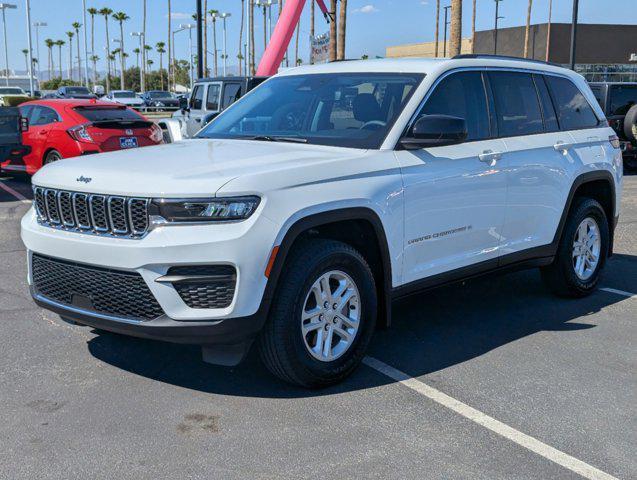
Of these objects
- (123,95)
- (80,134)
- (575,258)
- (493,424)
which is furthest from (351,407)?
(123,95)

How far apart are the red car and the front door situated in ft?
29.5

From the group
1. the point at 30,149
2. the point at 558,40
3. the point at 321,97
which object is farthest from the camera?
the point at 558,40

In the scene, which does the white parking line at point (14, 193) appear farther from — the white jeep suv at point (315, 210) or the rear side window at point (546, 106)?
the rear side window at point (546, 106)

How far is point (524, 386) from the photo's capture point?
4703mm

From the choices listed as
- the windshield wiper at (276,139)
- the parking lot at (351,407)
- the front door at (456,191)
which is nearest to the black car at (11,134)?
the parking lot at (351,407)

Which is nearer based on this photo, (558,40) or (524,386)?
(524,386)

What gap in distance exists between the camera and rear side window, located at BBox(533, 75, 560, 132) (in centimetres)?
637

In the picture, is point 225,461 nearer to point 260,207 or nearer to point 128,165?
point 260,207

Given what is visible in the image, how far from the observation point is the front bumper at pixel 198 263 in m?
3.99

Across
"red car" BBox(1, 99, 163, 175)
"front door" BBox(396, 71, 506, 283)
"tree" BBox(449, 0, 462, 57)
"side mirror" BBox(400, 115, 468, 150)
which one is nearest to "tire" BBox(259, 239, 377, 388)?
"front door" BBox(396, 71, 506, 283)

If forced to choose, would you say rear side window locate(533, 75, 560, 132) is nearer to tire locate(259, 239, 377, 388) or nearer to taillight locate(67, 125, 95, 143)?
tire locate(259, 239, 377, 388)

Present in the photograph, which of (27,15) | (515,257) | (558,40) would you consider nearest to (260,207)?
(515,257)

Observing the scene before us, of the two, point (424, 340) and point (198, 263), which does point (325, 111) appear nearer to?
point (424, 340)

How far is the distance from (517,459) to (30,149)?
40.6ft
